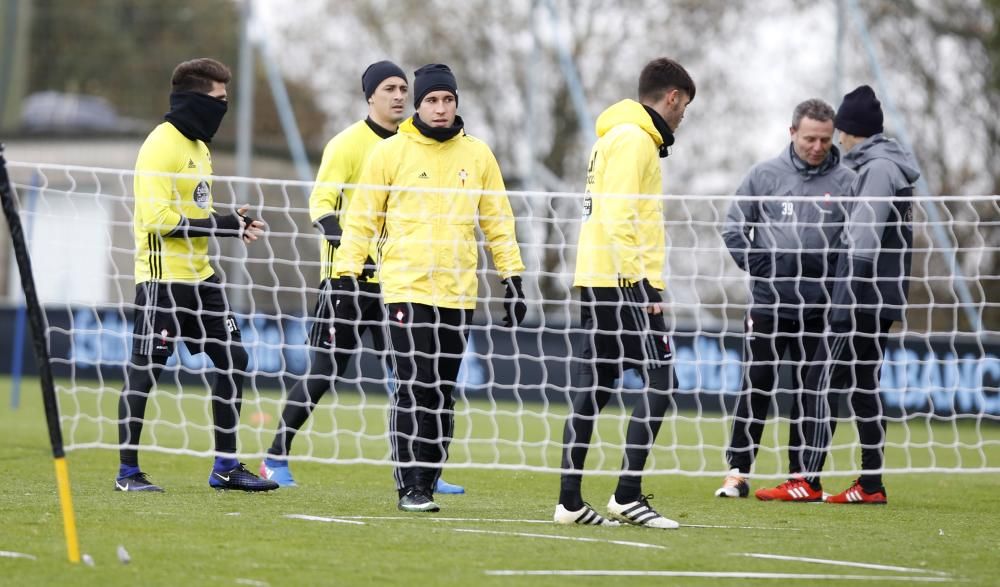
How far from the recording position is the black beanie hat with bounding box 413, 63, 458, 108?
6.45 metres

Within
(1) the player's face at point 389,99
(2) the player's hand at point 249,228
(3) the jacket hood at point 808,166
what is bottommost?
(2) the player's hand at point 249,228

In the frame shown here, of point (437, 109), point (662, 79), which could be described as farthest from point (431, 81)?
point (662, 79)

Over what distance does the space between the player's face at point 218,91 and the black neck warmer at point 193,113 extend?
2 centimetres

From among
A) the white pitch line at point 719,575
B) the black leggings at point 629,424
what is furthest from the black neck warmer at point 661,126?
the white pitch line at point 719,575

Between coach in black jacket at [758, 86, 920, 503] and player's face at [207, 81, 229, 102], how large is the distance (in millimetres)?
3193

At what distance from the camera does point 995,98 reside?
74.2 ft

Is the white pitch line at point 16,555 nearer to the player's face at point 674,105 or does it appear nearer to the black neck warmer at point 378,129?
the player's face at point 674,105

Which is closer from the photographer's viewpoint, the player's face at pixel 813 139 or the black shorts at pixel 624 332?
the black shorts at pixel 624 332

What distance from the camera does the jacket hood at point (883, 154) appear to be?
7.50m

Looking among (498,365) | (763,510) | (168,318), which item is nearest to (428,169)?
(168,318)

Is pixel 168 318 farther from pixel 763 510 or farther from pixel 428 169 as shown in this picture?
pixel 763 510

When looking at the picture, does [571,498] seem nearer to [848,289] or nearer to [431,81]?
[431,81]

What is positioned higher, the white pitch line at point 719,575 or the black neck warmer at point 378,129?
the black neck warmer at point 378,129

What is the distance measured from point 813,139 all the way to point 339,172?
247 centimetres
